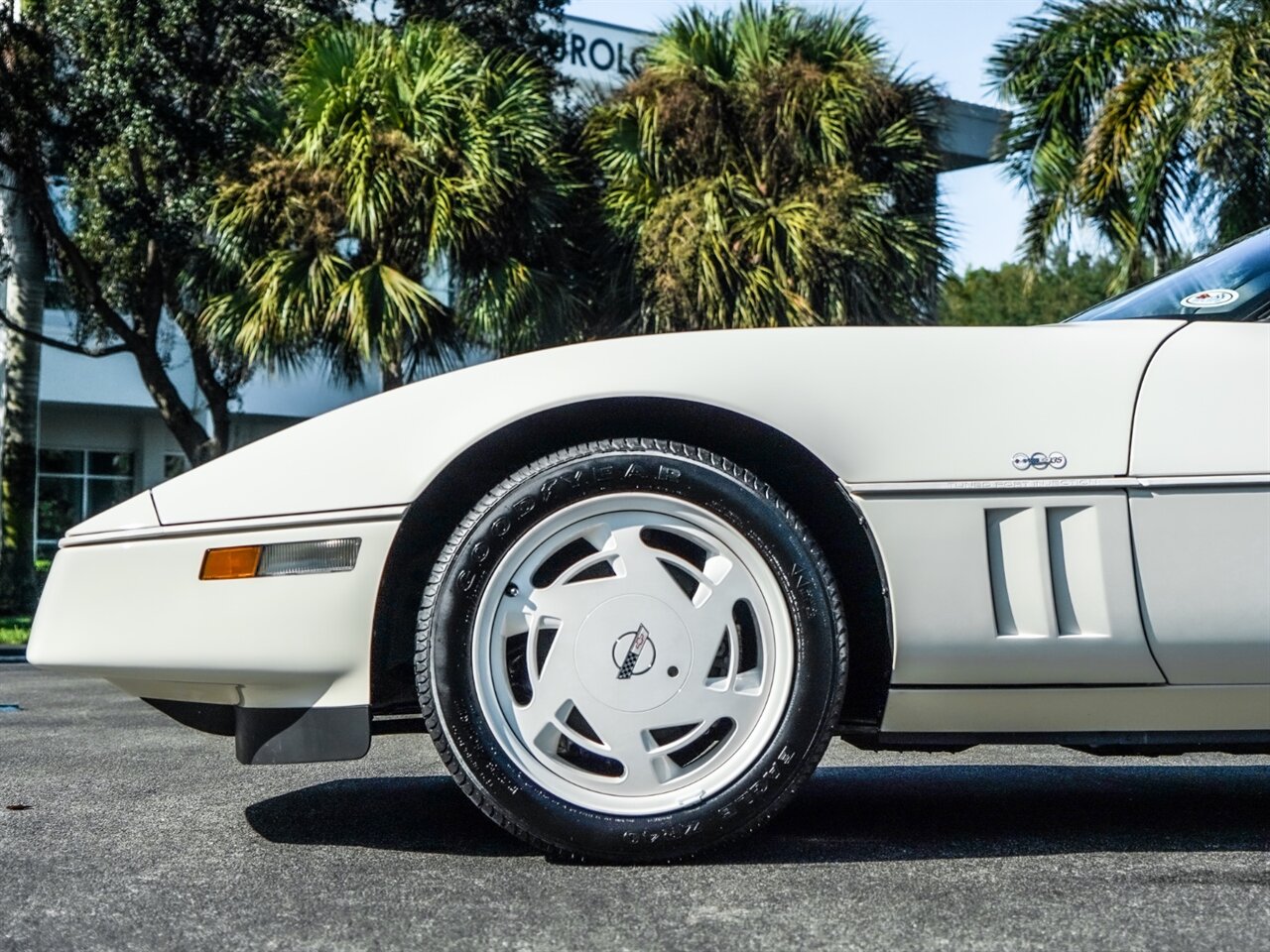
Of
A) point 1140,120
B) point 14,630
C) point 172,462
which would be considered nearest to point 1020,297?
point 172,462

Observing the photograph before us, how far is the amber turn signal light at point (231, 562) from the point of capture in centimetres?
230

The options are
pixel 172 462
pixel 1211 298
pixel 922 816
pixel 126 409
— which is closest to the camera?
pixel 1211 298

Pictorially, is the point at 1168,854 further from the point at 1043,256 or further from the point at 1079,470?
the point at 1043,256

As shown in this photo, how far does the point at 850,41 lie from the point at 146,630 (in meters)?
12.0

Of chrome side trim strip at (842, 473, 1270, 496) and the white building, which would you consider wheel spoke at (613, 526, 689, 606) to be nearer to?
chrome side trim strip at (842, 473, 1270, 496)

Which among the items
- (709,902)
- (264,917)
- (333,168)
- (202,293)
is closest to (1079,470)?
(709,902)

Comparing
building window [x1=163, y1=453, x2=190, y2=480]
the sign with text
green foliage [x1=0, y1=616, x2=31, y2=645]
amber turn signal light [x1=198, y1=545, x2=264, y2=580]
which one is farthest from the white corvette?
building window [x1=163, y1=453, x2=190, y2=480]

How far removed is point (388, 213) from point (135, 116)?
251cm

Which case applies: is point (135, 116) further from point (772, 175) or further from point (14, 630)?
point (772, 175)

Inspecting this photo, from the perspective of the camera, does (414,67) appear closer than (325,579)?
No

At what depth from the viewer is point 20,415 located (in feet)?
45.2

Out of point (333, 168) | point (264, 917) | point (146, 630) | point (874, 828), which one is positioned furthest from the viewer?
point (333, 168)

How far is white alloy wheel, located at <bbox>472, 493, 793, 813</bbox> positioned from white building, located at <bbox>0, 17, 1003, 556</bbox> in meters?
20.1

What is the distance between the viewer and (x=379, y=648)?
2.36 metres
